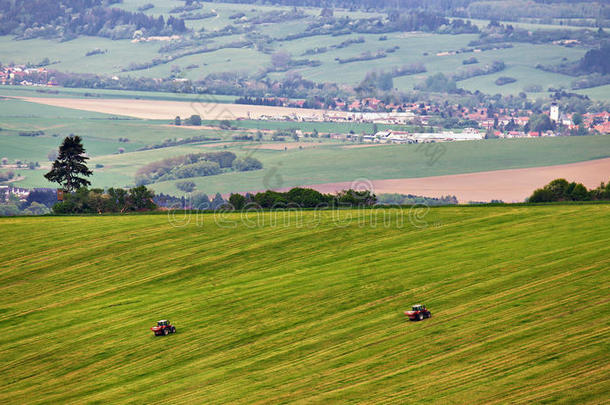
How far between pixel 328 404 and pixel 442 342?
9274mm

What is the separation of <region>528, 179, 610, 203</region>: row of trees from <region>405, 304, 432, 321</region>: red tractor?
131 ft

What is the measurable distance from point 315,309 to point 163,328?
9655 millimetres

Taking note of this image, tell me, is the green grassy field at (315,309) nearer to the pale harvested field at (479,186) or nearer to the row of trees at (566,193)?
the row of trees at (566,193)

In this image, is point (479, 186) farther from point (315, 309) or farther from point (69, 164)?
point (315, 309)

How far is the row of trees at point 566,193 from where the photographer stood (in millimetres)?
89562

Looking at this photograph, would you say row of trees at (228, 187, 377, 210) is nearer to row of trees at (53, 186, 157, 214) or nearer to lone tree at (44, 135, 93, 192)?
row of trees at (53, 186, 157, 214)

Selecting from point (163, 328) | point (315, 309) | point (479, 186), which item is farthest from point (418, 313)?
point (479, 186)

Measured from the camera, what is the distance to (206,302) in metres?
62.2

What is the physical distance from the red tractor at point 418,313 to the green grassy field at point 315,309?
52 cm

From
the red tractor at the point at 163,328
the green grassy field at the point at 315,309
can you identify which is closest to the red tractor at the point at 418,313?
the green grassy field at the point at 315,309

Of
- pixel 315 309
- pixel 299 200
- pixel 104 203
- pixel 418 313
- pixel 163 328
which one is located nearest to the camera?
pixel 418 313

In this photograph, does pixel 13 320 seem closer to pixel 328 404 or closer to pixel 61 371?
pixel 61 371

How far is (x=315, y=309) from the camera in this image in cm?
5812

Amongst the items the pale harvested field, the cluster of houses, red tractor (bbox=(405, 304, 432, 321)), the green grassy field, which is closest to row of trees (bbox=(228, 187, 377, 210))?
the green grassy field
